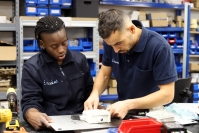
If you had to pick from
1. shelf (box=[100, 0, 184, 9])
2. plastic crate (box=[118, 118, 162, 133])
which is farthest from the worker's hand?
shelf (box=[100, 0, 184, 9])

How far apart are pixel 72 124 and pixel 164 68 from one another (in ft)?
1.77

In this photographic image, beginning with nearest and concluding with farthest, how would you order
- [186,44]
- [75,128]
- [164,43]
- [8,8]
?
1. [75,128]
2. [164,43]
3. [8,8]
4. [186,44]

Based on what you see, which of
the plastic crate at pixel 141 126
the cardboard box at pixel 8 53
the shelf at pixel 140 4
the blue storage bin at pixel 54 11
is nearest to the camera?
the plastic crate at pixel 141 126

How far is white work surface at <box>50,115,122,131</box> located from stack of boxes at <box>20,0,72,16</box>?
2006 mm

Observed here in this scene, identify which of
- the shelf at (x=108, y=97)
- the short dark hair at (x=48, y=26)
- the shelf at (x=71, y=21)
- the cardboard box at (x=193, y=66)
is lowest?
the shelf at (x=108, y=97)

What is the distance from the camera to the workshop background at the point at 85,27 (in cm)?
303

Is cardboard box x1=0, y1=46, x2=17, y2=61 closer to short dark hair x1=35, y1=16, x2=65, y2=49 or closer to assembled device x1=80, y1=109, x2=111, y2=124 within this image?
short dark hair x1=35, y1=16, x2=65, y2=49

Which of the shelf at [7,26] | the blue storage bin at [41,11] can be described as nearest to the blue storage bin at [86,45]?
the blue storage bin at [41,11]

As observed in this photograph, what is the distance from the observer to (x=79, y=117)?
1424mm

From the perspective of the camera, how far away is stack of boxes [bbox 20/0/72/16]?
3.16m

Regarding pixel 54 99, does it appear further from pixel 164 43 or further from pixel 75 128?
pixel 164 43

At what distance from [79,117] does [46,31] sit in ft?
1.60

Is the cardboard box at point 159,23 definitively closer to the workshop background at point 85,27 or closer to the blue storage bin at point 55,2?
the workshop background at point 85,27

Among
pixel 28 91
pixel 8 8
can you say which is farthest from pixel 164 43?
pixel 8 8
